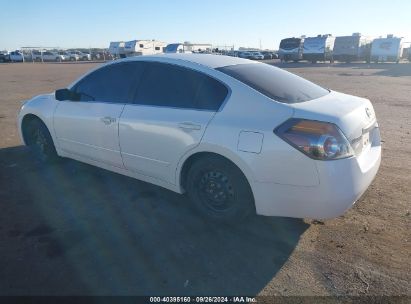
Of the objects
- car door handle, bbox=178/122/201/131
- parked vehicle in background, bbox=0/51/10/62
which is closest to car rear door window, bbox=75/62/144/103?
car door handle, bbox=178/122/201/131

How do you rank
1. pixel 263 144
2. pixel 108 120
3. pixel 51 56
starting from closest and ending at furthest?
pixel 263 144 < pixel 108 120 < pixel 51 56

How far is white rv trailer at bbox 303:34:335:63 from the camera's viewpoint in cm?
4196

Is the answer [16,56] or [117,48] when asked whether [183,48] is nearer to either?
[117,48]

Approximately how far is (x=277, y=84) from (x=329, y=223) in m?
1.56

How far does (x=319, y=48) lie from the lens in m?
42.0

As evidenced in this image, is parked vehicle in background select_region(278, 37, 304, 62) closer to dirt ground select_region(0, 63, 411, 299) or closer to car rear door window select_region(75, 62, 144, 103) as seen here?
dirt ground select_region(0, 63, 411, 299)

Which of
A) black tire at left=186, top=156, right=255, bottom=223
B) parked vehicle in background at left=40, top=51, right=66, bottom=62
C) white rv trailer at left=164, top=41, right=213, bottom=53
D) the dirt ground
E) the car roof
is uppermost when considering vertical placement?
white rv trailer at left=164, top=41, right=213, bottom=53

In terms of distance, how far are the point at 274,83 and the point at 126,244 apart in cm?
218

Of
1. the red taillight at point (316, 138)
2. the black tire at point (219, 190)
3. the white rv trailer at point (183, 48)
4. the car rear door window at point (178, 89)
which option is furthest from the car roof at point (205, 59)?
the white rv trailer at point (183, 48)

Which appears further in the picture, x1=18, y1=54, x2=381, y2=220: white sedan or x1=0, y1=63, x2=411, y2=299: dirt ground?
x1=18, y1=54, x2=381, y2=220: white sedan

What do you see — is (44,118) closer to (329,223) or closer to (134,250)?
(134,250)

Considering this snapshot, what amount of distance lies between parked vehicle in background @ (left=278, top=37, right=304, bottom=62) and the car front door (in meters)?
42.8

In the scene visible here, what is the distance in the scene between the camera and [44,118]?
5.19 metres

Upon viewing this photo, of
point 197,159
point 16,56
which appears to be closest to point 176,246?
point 197,159
